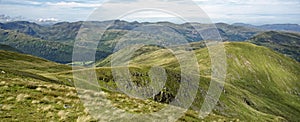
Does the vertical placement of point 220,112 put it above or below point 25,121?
below

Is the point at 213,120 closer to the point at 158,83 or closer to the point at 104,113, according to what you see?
the point at 104,113

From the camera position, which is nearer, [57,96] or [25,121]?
[25,121]

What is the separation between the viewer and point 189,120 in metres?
29.0

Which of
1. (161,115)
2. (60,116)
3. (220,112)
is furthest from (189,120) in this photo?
(220,112)

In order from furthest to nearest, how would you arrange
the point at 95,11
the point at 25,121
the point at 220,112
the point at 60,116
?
the point at 220,112, the point at 95,11, the point at 60,116, the point at 25,121

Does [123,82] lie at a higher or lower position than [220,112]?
higher

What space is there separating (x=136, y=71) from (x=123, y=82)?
21.9 m

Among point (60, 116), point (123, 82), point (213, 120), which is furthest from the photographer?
point (123, 82)

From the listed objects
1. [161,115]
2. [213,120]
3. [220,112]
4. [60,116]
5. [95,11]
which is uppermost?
[95,11]

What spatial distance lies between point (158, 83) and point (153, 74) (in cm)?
934

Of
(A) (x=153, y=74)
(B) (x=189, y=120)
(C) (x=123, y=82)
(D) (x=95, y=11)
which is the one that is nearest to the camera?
(D) (x=95, y=11)

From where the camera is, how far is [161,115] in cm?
2723

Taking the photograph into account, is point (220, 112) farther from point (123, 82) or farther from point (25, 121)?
point (25, 121)

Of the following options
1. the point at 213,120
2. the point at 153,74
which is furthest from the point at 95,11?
the point at 153,74
